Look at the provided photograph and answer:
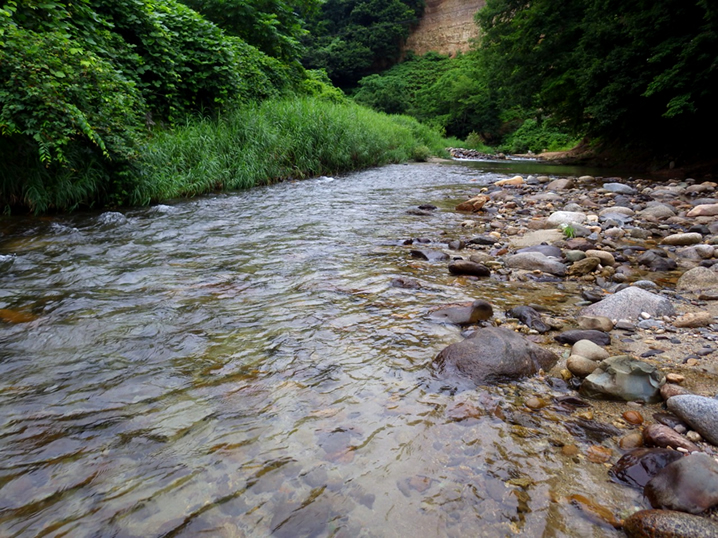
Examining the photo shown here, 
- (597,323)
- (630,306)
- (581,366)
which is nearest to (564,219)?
(630,306)

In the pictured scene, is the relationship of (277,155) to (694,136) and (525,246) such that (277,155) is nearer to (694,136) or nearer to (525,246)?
(525,246)

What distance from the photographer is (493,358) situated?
1964 millimetres

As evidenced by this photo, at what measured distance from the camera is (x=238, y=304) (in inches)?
107

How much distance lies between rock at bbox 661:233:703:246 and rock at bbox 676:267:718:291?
1.31 metres

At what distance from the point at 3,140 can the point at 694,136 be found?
1355cm

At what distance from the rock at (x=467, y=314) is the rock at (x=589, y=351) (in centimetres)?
55

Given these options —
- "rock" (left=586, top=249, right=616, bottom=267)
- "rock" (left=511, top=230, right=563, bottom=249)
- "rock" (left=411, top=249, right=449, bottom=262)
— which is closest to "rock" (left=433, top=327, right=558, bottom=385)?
"rock" (left=411, top=249, right=449, bottom=262)

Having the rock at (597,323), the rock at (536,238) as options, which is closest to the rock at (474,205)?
the rock at (536,238)

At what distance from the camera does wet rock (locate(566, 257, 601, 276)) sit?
3.41m

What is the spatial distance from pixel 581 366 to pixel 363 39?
49.9 metres

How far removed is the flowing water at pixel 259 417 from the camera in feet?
4.00

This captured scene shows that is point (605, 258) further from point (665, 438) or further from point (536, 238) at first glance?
point (665, 438)

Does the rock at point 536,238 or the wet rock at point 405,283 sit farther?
the rock at point 536,238

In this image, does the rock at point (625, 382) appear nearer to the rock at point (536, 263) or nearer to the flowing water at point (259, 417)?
the flowing water at point (259, 417)
